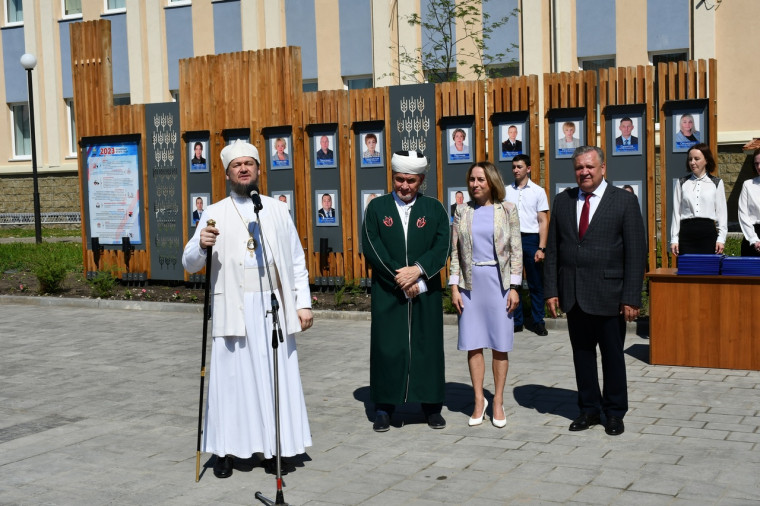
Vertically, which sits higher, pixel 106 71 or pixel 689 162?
pixel 106 71

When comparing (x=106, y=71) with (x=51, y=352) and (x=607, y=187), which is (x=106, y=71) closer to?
(x=51, y=352)

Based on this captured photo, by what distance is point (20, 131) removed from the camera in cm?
3341

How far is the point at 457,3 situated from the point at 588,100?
13.0 m

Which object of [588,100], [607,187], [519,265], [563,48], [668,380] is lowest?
[668,380]

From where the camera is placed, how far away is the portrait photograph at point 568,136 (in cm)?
1273

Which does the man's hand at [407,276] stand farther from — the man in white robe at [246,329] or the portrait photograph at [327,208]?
the portrait photograph at [327,208]

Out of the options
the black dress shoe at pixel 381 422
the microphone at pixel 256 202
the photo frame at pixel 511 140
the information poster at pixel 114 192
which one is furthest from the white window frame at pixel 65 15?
the microphone at pixel 256 202

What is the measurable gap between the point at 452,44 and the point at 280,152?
10.4 m

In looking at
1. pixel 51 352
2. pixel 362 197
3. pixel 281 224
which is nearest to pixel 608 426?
pixel 281 224

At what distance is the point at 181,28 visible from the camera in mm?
29312

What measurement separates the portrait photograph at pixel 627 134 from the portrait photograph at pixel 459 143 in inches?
76.5

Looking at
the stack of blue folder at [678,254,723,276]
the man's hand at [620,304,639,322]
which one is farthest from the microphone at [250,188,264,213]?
the stack of blue folder at [678,254,723,276]

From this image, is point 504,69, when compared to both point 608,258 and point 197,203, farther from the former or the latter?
point 608,258

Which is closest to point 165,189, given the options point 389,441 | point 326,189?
point 326,189
